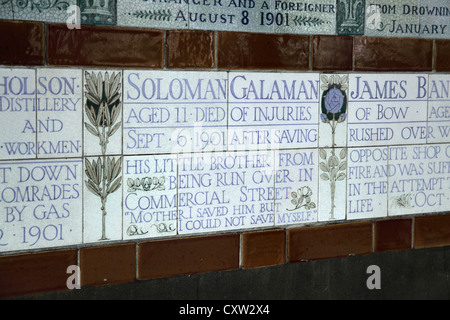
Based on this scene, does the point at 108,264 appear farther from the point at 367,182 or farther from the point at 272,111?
the point at 367,182

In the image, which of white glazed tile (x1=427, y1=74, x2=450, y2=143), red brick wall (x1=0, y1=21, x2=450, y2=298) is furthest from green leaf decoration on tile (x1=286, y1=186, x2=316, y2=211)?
white glazed tile (x1=427, y1=74, x2=450, y2=143)

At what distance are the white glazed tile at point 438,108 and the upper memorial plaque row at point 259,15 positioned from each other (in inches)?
10.7

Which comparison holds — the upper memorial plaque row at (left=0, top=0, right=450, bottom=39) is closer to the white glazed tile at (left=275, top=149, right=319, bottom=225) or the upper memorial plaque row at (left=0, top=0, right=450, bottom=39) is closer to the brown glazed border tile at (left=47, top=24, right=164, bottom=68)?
the brown glazed border tile at (left=47, top=24, right=164, bottom=68)

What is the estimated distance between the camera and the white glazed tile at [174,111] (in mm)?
3207

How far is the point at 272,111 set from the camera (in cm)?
348

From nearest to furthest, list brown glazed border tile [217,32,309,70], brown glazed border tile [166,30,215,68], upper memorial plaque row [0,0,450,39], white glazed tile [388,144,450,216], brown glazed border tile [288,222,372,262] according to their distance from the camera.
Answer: upper memorial plaque row [0,0,450,39] → brown glazed border tile [166,30,215,68] → brown glazed border tile [217,32,309,70] → brown glazed border tile [288,222,372,262] → white glazed tile [388,144,450,216]

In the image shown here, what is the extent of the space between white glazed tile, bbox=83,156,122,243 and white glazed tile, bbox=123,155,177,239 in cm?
4

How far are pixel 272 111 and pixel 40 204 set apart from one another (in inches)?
51.3

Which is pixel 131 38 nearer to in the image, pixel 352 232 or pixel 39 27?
pixel 39 27

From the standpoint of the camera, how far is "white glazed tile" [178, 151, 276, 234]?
11.0 feet

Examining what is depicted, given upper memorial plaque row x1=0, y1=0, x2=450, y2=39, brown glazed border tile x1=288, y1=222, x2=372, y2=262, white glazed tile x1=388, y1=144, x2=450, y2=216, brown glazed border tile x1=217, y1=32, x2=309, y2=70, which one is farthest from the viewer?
white glazed tile x1=388, y1=144, x2=450, y2=216

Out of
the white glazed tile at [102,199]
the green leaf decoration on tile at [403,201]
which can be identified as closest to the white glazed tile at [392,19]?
the green leaf decoration on tile at [403,201]

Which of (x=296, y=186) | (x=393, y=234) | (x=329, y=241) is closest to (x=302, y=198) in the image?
(x=296, y=186)

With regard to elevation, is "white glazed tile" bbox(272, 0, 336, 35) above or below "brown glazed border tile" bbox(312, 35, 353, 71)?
above
